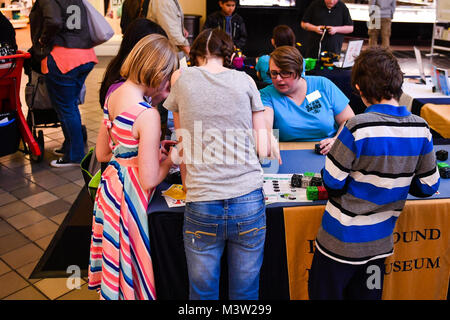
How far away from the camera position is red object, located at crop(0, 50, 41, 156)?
3568mm

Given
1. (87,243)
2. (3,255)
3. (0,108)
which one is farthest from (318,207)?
(0,108)

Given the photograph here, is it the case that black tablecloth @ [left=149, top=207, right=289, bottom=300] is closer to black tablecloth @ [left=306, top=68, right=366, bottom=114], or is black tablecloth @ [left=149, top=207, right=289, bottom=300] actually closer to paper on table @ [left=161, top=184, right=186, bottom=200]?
paper on table @ [left=161, top=184, right=186, bottom=200]

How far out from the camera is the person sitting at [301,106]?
2.35m

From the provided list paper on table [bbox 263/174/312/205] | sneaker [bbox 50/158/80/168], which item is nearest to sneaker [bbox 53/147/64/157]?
sneaker [bbox 50/158/80/168]

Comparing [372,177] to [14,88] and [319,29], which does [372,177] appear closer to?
[14,88]

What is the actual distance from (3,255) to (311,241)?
188 centimetres

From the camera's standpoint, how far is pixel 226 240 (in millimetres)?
1636

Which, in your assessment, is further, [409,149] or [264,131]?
[264,131]

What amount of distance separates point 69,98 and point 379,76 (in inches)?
117

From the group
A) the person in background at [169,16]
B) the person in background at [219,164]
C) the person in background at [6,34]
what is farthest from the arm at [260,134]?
the person in background at [169,16]

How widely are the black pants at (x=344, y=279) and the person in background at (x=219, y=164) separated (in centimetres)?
22

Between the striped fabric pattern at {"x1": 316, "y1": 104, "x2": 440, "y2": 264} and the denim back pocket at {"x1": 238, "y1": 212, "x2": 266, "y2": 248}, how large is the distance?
23cm
